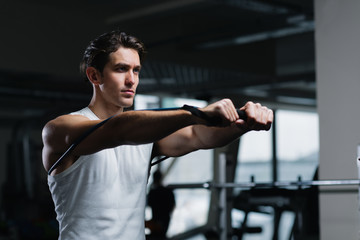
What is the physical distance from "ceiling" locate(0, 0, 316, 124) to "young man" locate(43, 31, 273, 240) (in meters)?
4.12

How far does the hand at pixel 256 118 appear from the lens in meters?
1.54

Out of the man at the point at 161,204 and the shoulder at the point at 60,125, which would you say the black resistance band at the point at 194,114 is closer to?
the shoulder at the point at 60,125

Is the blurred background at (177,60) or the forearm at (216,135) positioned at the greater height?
the blurred background at (177,60)

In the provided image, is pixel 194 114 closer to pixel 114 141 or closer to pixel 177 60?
pixel 114 141

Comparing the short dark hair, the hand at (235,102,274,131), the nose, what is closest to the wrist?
the hand at (235,102,274,131)

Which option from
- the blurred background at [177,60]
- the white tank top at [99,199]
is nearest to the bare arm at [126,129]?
the white tank top at [99,199]

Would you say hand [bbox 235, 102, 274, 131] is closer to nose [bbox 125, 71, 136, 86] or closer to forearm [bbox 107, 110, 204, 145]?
forearm [bbox 107, 110, 204, 145]

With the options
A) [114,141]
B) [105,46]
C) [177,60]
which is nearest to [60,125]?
[114,141]

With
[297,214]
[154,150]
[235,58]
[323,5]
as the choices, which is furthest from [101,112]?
[235,58]

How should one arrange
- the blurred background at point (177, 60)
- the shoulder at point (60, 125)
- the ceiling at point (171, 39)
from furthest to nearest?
1. the ceiling at point (171, 39)
2. the blurred background at point (177, 60)
3. the shoulder at point (60, 125)

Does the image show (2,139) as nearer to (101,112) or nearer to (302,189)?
(302,189)

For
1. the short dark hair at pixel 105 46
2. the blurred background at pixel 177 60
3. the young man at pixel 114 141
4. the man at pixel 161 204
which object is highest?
the blurred background at pixel 177 60

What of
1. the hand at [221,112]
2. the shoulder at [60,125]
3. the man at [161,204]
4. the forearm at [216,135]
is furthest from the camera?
the man at [161,204]

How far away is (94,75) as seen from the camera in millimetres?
1850
